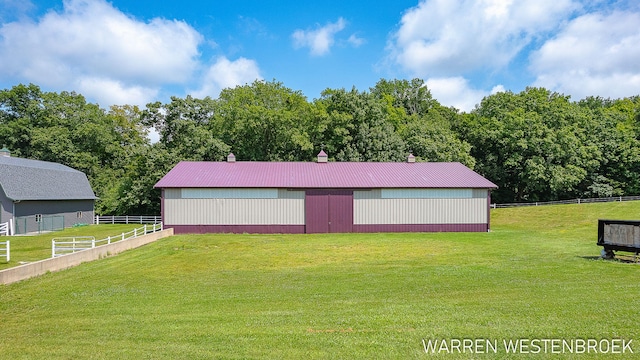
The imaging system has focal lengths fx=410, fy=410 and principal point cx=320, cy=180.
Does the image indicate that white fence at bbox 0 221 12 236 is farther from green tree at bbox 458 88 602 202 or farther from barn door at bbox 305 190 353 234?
green tree at bbox 458 88 602 202

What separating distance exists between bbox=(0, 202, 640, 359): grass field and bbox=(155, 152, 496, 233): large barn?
11.7 meters

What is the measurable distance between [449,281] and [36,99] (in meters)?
62.5

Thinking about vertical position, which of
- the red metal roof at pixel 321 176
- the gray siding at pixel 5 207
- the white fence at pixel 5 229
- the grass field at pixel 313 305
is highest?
the red metal roof at pixel 321 176

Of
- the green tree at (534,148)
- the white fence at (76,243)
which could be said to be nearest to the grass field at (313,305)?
the white fence at (76,243)

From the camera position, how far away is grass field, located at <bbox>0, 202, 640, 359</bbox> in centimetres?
743

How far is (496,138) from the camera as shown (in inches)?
1943

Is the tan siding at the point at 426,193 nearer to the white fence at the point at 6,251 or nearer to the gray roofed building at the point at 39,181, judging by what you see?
the white fence at the point at 6,251

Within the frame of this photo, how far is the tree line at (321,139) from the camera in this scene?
145 feet

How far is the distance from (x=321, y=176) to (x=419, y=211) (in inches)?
315

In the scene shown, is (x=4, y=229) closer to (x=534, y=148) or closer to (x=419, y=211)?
(x=419, y=211)

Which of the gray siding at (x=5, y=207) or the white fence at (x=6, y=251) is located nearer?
the white fence at (x=6, y=251)

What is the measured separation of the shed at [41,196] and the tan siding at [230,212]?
11.4 meters

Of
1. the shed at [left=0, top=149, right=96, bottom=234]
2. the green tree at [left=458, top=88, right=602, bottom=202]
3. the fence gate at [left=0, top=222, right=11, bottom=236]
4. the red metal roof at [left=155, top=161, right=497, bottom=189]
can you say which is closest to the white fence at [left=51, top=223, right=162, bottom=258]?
the red metal roof at [left=155, top=161, right=497, bottom=189]

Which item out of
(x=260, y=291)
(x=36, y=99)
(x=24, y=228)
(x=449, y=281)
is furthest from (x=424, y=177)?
(x=36, y=99)
